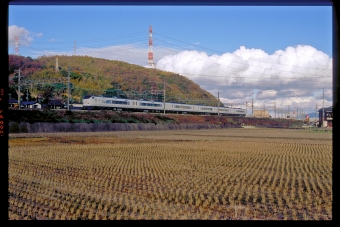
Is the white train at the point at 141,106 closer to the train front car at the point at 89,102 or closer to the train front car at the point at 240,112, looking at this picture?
the train front car at the point at 89,102

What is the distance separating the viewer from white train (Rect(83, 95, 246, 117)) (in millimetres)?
38719

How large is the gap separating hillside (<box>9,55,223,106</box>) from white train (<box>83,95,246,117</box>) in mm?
2392

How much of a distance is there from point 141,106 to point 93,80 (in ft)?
51.6

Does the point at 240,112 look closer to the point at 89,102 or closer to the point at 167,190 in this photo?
the point at 89,102

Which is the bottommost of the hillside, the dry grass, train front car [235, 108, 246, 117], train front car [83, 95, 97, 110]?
the dry grass

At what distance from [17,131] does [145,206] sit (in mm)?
23262

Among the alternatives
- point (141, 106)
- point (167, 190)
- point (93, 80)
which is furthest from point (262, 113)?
point (167, 190)

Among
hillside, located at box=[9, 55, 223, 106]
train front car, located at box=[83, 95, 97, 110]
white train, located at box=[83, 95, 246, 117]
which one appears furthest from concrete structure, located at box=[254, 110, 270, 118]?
train front car, located at box=[83, 95, 97, 110]

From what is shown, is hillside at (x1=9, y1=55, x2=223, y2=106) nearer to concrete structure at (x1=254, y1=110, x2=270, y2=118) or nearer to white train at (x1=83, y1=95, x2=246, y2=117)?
white train at (x1=83, y1=95, x2=246, y2=117)

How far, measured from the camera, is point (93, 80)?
5741cm

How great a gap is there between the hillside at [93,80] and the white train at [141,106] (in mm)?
2392

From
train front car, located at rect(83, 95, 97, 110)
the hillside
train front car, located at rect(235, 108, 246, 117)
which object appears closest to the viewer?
train front car, located at rect(83, 95, 97, 110)

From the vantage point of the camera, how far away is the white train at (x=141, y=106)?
38719 millimetres
